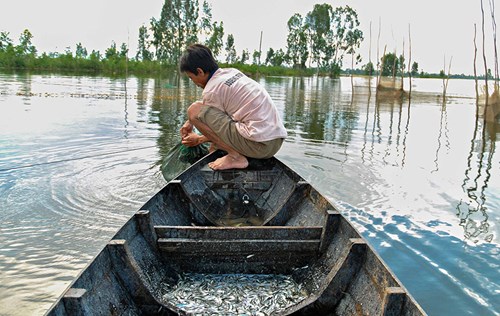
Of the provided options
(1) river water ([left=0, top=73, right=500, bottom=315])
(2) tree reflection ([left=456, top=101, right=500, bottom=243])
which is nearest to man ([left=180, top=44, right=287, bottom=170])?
(1) river water ([left=0, top=73, right=500, bottom=315])

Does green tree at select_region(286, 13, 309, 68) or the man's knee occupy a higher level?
green tree at select_region(286, 13, 309, 68)

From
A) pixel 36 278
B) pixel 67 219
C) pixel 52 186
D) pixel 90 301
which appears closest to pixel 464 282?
pixel 90 301

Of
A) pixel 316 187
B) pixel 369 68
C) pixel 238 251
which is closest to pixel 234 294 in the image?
pixel 238 251

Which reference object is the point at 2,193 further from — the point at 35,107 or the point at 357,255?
the point at 35,107

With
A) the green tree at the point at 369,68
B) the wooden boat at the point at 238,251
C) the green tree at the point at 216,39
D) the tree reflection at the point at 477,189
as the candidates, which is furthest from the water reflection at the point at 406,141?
the green tree at the point at 216,39

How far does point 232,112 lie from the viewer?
4164 millimetres

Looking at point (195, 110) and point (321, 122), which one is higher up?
point (195, 110)

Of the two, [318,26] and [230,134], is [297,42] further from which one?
[230,134]

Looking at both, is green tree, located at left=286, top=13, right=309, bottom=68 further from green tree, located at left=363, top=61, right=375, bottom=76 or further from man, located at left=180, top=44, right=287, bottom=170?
man, located at left=180, top=44, right=287, bottom=170

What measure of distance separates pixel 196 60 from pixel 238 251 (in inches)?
71.7

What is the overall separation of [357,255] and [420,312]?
0.66 metres

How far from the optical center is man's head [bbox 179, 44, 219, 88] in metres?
3.98

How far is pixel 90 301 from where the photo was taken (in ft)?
6.63

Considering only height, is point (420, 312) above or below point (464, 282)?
above
